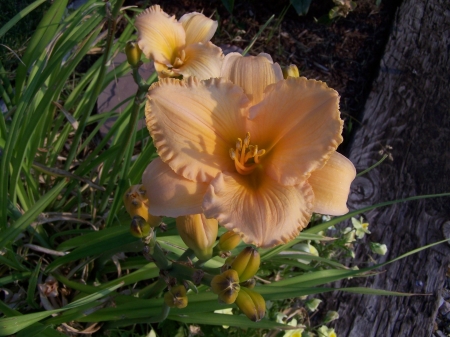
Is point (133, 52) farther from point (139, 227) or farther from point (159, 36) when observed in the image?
point (139, 227)

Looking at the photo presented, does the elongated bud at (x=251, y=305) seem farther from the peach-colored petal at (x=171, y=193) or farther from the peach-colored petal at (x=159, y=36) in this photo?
the peach-colored petal at (x=159, y=36)

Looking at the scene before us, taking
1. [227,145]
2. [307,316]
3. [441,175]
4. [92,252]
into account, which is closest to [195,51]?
[227,145]

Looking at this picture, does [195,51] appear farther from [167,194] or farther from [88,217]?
[88,217]

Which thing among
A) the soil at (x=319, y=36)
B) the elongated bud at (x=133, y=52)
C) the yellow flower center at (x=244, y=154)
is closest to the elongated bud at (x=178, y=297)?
the yellow flower center at (x=244, y=154)

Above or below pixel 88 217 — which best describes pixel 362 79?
above

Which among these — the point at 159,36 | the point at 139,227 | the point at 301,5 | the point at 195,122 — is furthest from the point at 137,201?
the point at 301,5

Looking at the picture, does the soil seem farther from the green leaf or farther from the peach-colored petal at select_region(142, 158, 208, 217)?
the peach-colored petal at select_region(142, 158, 208, 217)

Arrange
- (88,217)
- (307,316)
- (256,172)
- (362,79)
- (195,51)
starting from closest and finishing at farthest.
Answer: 1. (256,172)
2. (195,51)
3. (88,217)
4. (307,316)
5. (362,79)

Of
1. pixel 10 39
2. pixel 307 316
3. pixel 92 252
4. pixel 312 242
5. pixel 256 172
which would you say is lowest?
pixel 307 316
